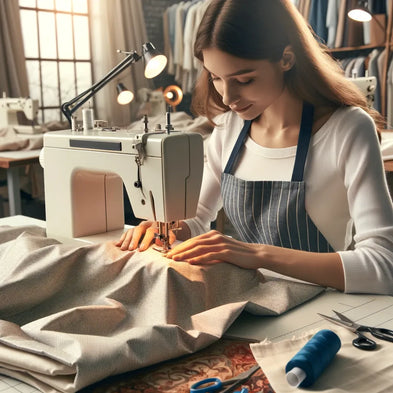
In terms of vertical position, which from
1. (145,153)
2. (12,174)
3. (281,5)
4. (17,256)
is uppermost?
(281,5)

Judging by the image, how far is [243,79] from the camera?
1.55 metres

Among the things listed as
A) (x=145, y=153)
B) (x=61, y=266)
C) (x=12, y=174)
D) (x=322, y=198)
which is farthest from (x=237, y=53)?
(x=12, y=174)

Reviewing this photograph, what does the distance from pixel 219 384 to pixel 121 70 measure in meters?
1.12

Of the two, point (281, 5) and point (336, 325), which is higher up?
point (281, 5)

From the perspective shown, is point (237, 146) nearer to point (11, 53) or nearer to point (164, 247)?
point (164, 247)

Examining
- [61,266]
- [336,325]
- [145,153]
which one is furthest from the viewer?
[145,153]

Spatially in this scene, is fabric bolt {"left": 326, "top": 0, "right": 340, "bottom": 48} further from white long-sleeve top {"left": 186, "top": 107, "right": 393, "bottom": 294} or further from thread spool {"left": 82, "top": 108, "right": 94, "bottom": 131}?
thread spool {"left": 82, "top": 108, "right": 94, "bottom": 131}

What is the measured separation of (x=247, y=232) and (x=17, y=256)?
2.62 ft

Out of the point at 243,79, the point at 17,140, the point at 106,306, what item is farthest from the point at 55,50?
the point at 106,306

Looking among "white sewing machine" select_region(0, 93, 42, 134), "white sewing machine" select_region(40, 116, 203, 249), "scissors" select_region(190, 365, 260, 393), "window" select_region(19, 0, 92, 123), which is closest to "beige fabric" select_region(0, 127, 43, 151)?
"white sewing machine" select_region(0, 93, 42, 134)

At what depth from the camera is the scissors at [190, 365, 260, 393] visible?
893 millimetres

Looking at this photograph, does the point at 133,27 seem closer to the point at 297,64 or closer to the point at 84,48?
the point at 84,48

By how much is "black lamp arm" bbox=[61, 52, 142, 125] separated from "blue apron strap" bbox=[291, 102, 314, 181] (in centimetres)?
51

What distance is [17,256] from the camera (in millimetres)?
1259
